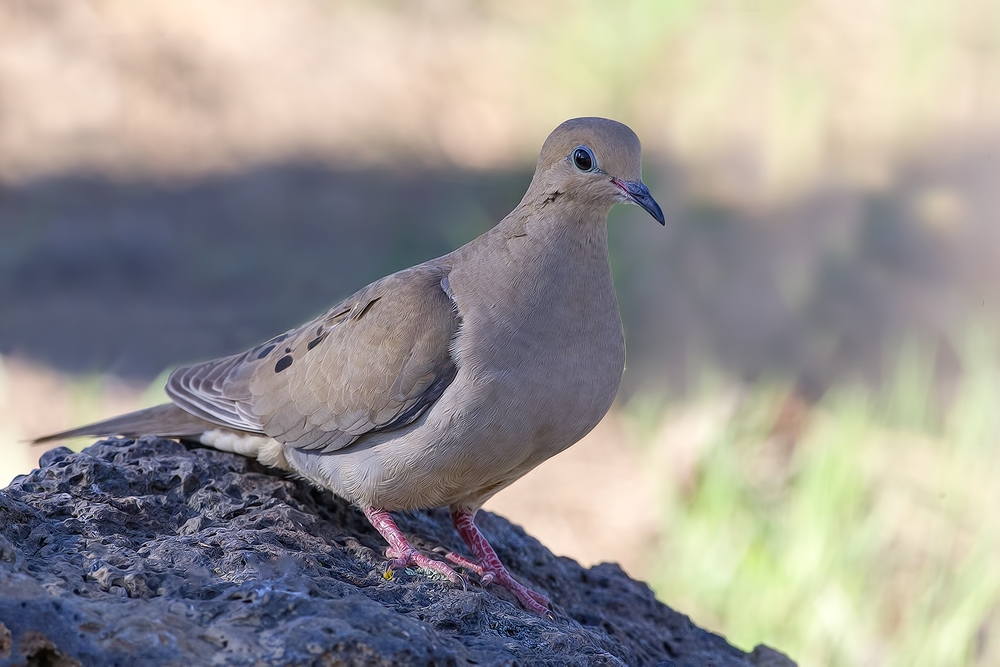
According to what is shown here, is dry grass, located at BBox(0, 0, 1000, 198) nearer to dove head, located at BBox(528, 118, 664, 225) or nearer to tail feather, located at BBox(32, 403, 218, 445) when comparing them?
dove head, located at BBox(528, 118, 664, 225)

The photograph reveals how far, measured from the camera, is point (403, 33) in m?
10.9

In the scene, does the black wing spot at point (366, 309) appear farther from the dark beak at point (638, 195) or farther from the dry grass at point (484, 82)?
the dry grass at point (484, 82)

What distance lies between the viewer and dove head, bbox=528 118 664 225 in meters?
3.16

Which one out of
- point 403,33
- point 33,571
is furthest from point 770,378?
point 403,33

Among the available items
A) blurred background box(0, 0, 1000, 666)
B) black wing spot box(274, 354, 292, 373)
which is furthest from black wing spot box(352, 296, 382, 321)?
blurred background box(0, 0, 1000, 666)

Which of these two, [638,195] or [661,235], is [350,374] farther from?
[661,235]

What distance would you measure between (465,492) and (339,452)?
1.38 ft

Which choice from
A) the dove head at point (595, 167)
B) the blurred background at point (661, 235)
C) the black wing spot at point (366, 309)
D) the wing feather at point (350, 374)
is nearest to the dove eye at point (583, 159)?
the dove head at point (595, 167)

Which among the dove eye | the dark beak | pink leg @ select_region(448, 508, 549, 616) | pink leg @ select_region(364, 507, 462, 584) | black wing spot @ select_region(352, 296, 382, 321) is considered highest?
the dove eye

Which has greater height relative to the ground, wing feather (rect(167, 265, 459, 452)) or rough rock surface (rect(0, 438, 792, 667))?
wing feather (rect(167, 265, 459, 452))

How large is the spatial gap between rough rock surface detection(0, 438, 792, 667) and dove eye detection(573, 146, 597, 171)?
1263 mm

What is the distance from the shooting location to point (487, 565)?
3.30m

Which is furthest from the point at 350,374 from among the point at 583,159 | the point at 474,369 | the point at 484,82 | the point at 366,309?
the point at 484,82

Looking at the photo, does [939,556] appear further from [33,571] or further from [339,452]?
[33,571]
